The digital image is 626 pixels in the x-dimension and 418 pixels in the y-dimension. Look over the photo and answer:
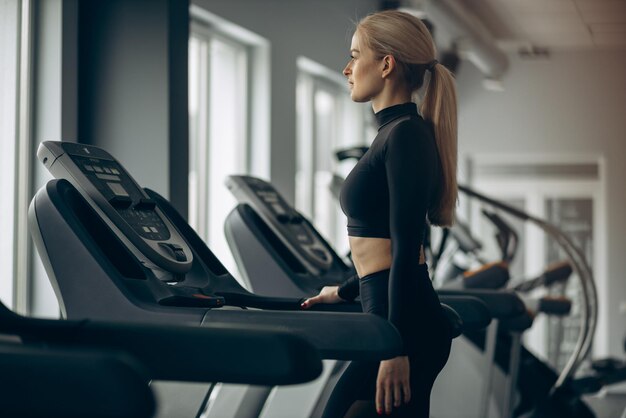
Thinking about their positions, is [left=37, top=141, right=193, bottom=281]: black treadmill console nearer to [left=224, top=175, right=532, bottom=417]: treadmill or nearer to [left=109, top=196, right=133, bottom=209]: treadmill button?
[left=109, top=196, right=133, bottom=209]: treadmill button

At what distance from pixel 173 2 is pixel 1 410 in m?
2.45

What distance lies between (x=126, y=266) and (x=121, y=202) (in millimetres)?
165

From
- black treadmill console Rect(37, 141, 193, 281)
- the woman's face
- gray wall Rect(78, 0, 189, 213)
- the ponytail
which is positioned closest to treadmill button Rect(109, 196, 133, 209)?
black treadmill console Rect(37, 141, 193, 281)

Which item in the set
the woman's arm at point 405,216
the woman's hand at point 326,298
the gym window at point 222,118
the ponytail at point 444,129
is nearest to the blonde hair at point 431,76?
the ponytail at point 444,129

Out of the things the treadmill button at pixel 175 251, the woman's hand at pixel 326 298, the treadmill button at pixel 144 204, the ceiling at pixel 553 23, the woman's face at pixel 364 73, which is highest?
the ceiling at pixel 553 23

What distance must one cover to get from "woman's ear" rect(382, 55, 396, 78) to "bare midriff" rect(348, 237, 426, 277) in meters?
0.32

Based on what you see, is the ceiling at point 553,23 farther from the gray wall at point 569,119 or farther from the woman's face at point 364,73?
the woman's face at point 364,73

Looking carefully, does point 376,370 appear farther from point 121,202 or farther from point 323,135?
point 323,135

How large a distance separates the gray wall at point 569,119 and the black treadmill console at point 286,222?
5694mm

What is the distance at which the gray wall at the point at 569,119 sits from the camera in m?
8.36

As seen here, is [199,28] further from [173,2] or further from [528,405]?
[528,405]

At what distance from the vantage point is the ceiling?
6.80m

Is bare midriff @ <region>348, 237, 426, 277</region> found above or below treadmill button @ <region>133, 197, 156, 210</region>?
below

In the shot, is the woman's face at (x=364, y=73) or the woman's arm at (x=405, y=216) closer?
the woman's arm at (x=405, y=216)
